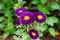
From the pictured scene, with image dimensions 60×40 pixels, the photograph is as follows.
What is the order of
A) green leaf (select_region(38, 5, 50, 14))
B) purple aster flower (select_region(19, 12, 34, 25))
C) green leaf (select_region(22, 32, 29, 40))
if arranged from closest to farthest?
purple aster flower (select_region(19, 12, 34, 25)), green leaf (select_region(22, 32, 29, 40)), green leaf (select_region(38, 5, 50, 14))

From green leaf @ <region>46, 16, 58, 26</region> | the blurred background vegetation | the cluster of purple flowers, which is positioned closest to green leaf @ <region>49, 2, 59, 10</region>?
the blurred background vegetation

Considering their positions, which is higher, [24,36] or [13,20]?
[13,20]

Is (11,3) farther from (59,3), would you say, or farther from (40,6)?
(59,3)

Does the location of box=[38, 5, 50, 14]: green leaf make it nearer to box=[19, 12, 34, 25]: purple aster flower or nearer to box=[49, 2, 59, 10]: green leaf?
box=[49, 2, 59, 10]: green leaf

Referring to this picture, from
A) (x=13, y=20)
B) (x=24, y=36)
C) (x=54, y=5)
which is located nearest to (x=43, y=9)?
(x=54, y=5)

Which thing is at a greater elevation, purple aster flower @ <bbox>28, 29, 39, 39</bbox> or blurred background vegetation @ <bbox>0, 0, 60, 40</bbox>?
blurred background vegetation @ <bbox>0, 0, 60, 40</bbox>

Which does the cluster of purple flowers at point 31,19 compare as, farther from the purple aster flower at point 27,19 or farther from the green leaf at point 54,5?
the green leaf at point 54,5

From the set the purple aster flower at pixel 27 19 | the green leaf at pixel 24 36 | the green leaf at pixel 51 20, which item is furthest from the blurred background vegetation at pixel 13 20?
the purple aster flower at pixel 27 19

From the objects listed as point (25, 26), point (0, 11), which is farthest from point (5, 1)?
point (25, 26)

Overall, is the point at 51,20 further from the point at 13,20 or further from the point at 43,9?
the point at 13,20

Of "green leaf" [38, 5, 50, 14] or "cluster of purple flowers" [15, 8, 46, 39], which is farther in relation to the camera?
"green leaf" [38, 5, 50, 14]

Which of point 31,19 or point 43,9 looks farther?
point 43,9
